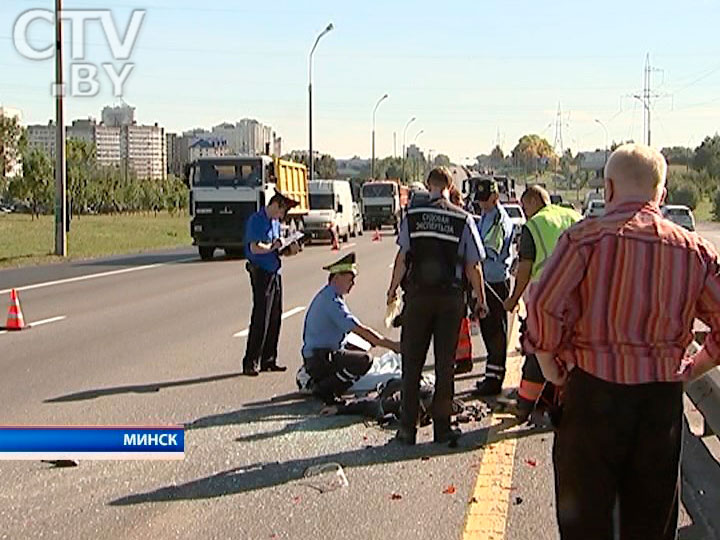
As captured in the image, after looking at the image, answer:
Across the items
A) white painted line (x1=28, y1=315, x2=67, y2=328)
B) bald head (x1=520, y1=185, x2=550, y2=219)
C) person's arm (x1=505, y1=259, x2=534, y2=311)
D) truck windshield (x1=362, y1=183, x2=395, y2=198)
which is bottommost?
white painted line (x1=28, y1=315, x2=67, y2=328)

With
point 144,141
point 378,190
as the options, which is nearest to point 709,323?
point 378,190

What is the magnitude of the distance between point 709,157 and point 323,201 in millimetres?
84755

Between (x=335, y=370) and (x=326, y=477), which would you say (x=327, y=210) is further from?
(x=326, y=477)

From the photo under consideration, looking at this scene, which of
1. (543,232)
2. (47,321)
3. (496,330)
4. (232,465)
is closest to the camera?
(232,465)

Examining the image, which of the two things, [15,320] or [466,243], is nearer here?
[466,243]

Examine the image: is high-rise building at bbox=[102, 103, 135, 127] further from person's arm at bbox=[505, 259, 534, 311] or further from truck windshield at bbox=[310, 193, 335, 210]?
person's arm at bbox=[505, 259, 534, 311]

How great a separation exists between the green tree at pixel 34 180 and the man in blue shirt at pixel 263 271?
8456 cm

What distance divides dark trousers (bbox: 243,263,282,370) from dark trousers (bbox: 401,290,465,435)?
3464 millimetres

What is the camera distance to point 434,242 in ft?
25.3

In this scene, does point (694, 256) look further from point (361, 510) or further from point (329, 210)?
point (329, 210)

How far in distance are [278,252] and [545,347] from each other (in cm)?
725

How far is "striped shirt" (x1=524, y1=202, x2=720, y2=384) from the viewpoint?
3.92 m

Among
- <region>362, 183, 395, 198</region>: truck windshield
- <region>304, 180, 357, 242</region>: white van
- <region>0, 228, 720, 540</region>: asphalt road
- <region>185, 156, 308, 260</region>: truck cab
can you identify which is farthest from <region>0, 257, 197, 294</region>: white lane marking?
<region>362, 183, 395, 198</region>: truck windshield

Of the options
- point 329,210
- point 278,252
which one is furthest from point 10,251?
point 278,252
